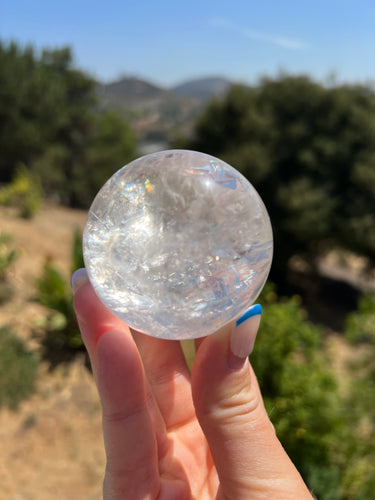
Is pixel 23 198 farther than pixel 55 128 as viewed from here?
No

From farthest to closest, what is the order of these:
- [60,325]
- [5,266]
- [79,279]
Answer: [5,266]
[60,325]
[79,279]

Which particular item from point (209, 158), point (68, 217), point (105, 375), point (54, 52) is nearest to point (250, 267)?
point (209, 158)

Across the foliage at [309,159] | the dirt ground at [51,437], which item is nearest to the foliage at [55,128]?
the foliage at [309,159]

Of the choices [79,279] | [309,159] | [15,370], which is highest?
[79,279]

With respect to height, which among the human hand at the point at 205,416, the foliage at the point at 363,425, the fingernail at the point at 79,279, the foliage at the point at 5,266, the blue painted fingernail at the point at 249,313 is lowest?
the foliage at the point at 5,266

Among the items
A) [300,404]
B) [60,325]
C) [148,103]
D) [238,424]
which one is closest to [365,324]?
[300,404]

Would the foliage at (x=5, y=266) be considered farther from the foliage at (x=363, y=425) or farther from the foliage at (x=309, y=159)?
the foliage at (x=309, y=159)

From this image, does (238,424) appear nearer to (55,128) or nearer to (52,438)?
(52,438)
